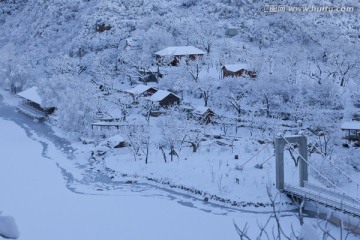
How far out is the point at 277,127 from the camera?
38.0 metres

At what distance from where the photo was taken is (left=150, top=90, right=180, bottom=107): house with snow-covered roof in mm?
45194

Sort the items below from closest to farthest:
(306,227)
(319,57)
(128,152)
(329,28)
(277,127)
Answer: (306,227)
(128,152)
(277,127)
(319,57)
(329,28)

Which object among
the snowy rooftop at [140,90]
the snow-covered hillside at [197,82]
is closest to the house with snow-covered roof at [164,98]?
the snow-covered hillside at [197,82]

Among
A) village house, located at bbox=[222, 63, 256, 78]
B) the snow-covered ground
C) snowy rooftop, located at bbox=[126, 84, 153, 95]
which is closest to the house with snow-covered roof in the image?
snowy rooftop, located at bbox=[126, 84, 153, 95]

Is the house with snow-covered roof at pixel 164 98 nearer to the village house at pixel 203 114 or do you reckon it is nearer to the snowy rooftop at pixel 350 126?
the village house at pixel 203 114

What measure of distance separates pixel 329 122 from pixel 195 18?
39937 millimetres

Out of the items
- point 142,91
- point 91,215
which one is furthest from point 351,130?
point 142,91

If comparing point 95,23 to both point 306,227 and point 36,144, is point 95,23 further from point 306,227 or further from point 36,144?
point 306,227

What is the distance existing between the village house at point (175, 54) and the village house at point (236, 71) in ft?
23.3

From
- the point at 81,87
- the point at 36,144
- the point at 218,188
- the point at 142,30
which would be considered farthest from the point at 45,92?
the point at 218,188

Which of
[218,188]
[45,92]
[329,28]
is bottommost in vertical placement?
[218,188]

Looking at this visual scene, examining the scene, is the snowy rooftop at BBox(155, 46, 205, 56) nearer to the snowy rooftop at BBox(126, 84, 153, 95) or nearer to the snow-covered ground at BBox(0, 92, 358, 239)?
the snowy rooftop at BBox(126, 84, 153, 95)

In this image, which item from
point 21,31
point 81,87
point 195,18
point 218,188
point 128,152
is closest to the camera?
point 218,188

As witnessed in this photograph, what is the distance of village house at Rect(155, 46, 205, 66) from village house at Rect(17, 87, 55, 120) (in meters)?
15.4
